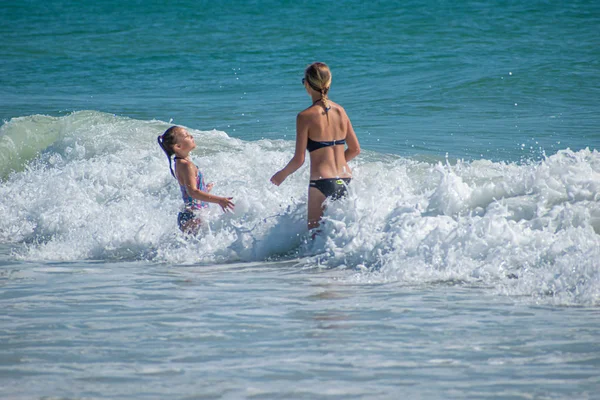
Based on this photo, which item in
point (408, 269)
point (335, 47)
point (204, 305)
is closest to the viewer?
point (204, 305)

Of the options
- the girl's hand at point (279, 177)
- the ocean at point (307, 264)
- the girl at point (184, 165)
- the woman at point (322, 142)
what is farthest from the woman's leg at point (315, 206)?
the girl at point (184, 165)

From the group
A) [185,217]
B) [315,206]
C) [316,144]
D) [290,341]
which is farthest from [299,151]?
[290,341]

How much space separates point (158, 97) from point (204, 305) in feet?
54.0

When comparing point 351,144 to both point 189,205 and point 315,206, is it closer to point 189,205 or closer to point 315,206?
point 315,206

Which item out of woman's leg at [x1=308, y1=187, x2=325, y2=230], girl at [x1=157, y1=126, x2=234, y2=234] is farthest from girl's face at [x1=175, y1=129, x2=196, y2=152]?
woman's leg at [x1=308, y1=187, x2=325, y2=230]

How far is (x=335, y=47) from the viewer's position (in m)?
28.9

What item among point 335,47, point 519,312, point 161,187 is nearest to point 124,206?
point 161,187

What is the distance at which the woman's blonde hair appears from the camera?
634 centimetres

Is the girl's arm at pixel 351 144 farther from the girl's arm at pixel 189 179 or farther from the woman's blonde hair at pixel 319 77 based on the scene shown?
the girl's arm at pixel 189 179

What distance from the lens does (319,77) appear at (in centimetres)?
637

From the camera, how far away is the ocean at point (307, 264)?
4.08m

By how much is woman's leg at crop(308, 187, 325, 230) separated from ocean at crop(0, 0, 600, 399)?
4.5 inches

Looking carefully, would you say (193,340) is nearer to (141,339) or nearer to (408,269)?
(141,339)

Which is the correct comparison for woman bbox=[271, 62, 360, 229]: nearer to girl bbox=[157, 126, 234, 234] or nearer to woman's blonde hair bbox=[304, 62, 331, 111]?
woman's blonde hair bbox=[304, 62, 331, 111]
